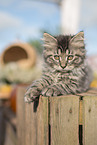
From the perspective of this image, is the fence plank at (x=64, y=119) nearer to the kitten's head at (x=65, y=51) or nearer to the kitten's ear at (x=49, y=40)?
the kitten's head at (x=65, y=51)

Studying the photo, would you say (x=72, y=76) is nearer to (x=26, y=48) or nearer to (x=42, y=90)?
(x=42, y=90)

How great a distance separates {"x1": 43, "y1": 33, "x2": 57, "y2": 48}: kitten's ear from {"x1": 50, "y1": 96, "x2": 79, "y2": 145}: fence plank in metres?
0.69

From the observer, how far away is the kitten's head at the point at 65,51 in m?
1.99

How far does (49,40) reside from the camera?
208 centimetres

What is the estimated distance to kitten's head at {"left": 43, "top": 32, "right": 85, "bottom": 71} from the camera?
1.99 m

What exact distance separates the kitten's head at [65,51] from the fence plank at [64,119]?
1.43ft

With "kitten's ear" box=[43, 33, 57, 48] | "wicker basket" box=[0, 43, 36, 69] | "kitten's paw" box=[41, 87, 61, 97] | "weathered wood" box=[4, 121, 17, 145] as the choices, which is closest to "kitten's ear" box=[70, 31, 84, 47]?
"kitten's ear" box=[43, 33, 57, 48]

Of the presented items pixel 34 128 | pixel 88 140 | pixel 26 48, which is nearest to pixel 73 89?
pixel 88 140

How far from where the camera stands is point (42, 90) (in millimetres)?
1751

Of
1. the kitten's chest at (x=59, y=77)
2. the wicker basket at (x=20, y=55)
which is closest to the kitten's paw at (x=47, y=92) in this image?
the kitten's chest at (x=59, y=77)

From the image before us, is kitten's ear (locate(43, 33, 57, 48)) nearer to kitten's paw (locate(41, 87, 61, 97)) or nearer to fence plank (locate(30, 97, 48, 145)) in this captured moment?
kitten's paw (locate(41, 87, 61, 97))

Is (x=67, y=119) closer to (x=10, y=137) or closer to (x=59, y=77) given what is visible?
(x=59, y=77)

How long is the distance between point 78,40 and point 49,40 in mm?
342

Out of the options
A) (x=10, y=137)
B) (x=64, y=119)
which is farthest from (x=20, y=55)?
(x=64, y=119)
